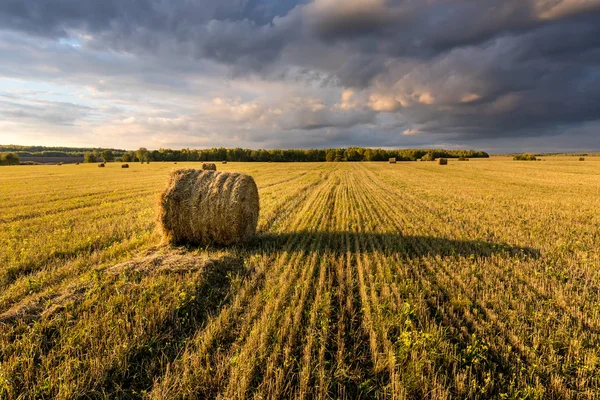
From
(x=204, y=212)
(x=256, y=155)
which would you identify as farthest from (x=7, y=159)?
(x=204, y=212)

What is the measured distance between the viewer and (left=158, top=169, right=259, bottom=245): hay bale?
27.7ft

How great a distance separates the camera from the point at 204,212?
8484mm

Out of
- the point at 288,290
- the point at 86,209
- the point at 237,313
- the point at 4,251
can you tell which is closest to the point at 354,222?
the point at 288,290

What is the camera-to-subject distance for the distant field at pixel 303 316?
3445 mm

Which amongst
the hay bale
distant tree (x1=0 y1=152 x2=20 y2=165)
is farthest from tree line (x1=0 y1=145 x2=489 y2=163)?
the hay bale

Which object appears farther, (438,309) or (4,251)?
(4,251)

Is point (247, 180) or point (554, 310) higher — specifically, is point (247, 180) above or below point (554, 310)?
above

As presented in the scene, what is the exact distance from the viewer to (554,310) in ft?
16.8

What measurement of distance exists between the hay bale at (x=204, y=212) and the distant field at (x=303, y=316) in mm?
578

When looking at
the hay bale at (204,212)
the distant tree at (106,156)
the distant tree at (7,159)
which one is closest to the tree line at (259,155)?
the distant tree at (106,156)

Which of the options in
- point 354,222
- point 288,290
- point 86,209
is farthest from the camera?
point 86,209

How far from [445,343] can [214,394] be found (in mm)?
3079

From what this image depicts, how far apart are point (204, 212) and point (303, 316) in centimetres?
494

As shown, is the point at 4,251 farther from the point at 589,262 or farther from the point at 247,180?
the point at 589,262
